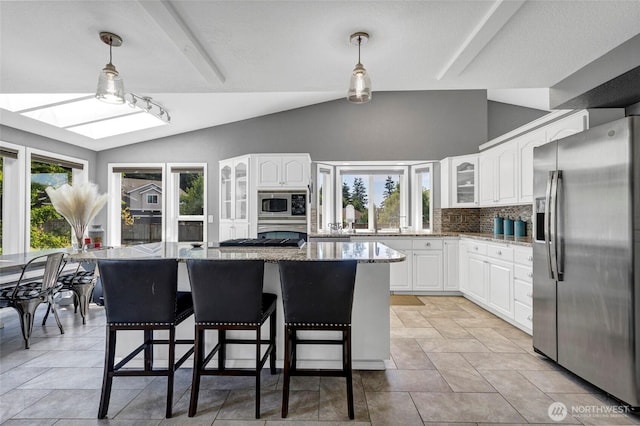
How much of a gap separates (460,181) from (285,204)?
2.64 metres

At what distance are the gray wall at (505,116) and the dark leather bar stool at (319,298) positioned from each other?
4980 millimetres

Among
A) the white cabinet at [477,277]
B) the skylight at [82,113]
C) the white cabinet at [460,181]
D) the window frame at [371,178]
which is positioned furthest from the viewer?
the window frame at [371,178]

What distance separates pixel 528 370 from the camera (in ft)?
7.84

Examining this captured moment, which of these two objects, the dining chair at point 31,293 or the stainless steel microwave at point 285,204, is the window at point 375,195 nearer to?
the stainless steel microwave at point 285,204

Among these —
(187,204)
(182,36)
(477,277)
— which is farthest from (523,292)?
(187,204)

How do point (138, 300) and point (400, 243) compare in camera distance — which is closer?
point (138, 300)

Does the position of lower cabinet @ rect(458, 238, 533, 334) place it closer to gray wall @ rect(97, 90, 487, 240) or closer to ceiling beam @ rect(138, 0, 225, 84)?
gray wall @ rect(97, 90, 487, 240)

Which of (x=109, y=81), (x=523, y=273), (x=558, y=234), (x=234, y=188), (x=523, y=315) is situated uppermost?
(x=109, y=81)

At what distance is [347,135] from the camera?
5.35m

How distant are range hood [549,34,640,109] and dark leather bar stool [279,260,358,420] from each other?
7.13ft

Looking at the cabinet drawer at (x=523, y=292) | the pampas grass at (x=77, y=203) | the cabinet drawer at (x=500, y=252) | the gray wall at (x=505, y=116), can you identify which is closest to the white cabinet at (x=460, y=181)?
the cabinet drawer at (x=500, y=252)

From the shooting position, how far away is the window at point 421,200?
5.39 metres

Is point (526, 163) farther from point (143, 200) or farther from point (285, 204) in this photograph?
point (143, 200)

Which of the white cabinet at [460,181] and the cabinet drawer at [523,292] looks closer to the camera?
the cabinet drawer at [523,292]
